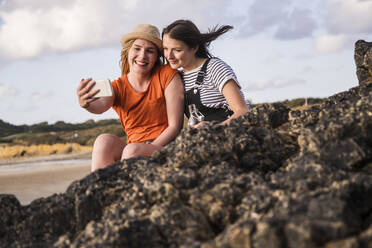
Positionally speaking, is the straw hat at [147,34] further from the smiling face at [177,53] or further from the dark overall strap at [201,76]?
the dark overall strap at [201,76]

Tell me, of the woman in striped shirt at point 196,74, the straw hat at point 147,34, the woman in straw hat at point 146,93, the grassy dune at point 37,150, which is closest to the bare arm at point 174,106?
the woman in straw hat at point 146,93

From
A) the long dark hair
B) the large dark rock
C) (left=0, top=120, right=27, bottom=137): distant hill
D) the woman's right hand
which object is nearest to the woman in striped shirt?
the long dark hair

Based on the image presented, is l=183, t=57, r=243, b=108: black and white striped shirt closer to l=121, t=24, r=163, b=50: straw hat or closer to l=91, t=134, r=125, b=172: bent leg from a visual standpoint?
l=121, t=24, r=163, b=50: straw hat

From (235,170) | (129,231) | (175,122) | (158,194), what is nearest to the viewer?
(129,231)

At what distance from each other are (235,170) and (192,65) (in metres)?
2.73

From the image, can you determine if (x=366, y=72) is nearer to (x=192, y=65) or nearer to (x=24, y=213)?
(x=192, y=65)

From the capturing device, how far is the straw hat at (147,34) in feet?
16.7

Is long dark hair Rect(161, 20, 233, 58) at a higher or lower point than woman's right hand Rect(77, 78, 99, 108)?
higher

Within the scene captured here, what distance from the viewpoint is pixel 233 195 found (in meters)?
2.39

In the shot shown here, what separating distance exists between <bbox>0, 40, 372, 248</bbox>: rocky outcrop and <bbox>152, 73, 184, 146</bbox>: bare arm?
1589 mm

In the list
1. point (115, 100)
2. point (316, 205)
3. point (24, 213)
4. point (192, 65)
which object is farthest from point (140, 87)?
point (316, 205)

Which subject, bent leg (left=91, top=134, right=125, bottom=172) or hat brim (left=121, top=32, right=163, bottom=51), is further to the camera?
hat brim (left=121, top=32, right=163, bottom=51)

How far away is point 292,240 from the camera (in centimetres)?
181

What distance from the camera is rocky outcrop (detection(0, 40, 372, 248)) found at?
1930 millimetres
